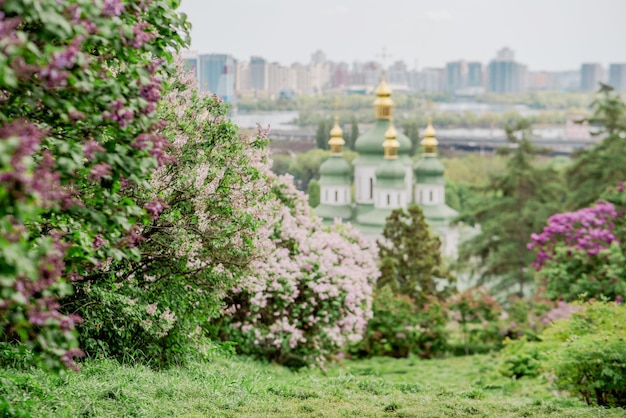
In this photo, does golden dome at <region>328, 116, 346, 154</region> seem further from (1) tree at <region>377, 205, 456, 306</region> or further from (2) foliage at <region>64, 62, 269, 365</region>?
(2) foliage at <region>64, 62, 269, 365</region>

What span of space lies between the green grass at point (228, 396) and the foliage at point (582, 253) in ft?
16.1

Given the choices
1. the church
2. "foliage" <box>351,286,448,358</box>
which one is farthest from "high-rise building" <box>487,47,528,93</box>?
"foliage" <box>351,286,448,358</box>

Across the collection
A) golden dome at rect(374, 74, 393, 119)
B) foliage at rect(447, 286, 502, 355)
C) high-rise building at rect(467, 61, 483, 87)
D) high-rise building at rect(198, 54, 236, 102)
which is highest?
high-rise building at rect(467, 61, 483, 87)

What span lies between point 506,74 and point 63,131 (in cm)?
2573

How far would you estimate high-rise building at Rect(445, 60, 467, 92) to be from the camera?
26.2m

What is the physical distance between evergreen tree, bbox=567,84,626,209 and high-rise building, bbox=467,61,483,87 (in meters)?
6.09

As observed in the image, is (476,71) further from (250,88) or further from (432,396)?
(432,396)

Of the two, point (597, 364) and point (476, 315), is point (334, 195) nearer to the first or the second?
point (476, 315)

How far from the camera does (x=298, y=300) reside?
322 inches

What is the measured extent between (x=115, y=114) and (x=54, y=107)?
0.61ft

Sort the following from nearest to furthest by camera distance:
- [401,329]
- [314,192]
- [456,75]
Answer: [401,329] → [314,192] → [456,75]

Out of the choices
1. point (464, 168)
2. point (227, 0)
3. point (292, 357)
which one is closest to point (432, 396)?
point (292, 357)

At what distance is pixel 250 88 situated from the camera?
16.6 meters

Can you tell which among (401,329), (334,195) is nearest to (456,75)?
(334,195)
